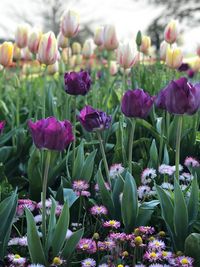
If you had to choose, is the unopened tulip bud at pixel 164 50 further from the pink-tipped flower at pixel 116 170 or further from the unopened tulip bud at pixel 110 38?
the pink-tipped flower at pixel 116 170

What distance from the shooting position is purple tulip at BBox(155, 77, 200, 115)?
1.88 metres

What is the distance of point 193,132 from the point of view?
2855 mm

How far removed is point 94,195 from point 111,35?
1347 millimetres

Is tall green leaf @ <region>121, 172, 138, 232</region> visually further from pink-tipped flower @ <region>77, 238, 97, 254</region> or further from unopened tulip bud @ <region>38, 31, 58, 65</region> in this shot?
unopened tulip bud @ <region>38, 31, 58, 65</region>

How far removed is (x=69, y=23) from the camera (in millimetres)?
3271

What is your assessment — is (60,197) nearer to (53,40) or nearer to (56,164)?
A: (56,164)

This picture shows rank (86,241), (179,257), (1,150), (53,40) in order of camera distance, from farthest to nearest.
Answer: (1,150)
(53,40)
(86,241)
(179,257)

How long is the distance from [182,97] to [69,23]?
1569 mm

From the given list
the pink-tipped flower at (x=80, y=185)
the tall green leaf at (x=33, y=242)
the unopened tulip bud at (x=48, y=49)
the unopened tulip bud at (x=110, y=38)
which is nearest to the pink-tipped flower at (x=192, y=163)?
the pink-tipped flower at (x=80, y=185)

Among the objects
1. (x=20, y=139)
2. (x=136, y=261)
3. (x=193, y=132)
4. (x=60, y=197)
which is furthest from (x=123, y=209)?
(x=20, y=139)

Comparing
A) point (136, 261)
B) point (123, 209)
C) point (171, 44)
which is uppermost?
point (171, 44)

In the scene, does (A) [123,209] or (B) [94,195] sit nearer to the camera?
(A) [123,209]

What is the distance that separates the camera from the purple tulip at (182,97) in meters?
1.88

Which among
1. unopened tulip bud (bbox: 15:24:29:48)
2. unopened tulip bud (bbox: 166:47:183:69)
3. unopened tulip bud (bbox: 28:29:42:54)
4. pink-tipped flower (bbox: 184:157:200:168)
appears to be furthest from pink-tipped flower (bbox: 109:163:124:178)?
unopened tulip bud (bbox: 15:24:29:48)
